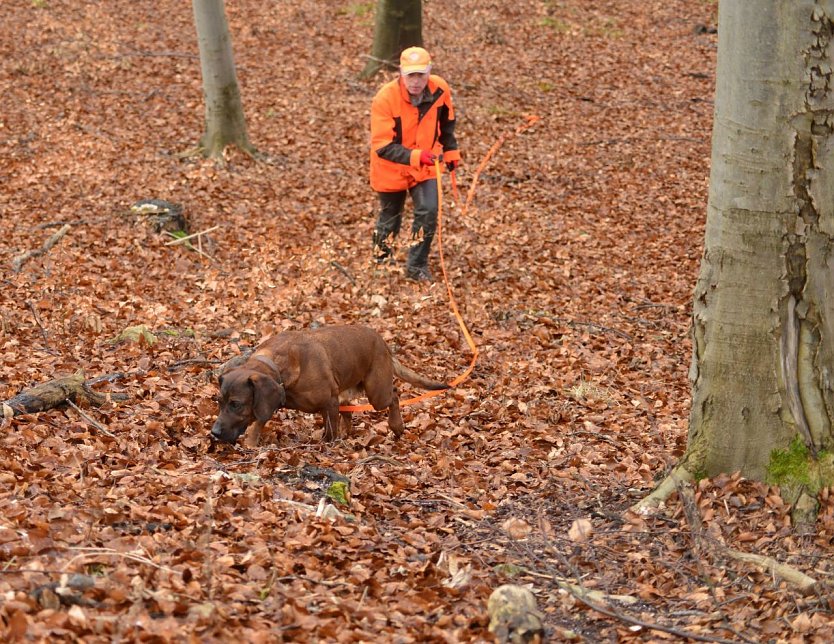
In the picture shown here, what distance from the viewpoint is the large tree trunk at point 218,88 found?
47.0ft

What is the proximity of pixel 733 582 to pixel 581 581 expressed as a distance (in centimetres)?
82

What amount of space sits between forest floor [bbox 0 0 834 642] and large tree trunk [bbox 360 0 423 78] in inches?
16.8

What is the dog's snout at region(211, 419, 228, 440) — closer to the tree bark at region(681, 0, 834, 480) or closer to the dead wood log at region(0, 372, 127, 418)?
the dead wood log at region(0, 372, 127, 418)

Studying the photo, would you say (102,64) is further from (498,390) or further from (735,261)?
(735,261)

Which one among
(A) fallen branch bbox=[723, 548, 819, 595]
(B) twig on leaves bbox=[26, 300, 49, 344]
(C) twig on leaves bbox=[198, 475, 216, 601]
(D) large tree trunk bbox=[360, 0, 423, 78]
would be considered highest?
(D) large tree trunk bbox=[360, 0, 423, 78]

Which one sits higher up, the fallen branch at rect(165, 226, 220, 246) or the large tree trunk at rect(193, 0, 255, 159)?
the large tree trunk at rect(193, 0, 255, 159)

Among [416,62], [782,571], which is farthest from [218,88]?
[782,571]

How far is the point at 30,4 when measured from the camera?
21562 millimetres

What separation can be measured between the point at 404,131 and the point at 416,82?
63 centimetres

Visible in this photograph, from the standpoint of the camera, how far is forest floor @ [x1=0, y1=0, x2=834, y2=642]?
4.71 m

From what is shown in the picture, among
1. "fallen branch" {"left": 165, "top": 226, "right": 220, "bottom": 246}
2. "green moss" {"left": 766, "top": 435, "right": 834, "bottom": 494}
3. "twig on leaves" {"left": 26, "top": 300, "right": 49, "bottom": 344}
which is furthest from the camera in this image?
"fallen branch" {"left": 165, "top": 226, "right": 220, "bottom": 246}

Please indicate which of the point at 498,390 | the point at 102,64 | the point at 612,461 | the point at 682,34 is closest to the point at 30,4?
the point at 102,64

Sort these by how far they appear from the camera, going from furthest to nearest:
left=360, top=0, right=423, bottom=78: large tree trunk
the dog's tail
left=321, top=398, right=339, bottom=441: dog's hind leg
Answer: left=360, top=0, right=423, bottom=78: large tree trunk
the dog's tail
left=321, top=398, right=339, bottom=441: dog's hind leg

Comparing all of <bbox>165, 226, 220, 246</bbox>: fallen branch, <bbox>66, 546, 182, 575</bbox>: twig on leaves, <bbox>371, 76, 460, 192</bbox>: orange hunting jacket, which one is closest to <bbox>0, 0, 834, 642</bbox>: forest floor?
<bbox>66, 546, 182, 575</bbox>: twig on leaves
